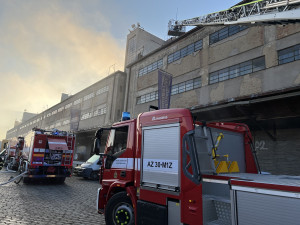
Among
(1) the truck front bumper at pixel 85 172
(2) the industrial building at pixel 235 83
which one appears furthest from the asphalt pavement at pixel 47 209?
(2) the industrial building at pixel 235 83

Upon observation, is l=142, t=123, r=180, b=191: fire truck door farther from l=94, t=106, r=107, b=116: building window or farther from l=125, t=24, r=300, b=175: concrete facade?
l=94, t=106, r=107, b=116: building window

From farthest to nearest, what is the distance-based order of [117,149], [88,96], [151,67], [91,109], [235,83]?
[88,96] → [91,109] → [151,67] → [235,83] → [117,149]

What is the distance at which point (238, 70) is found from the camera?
17.6 metres

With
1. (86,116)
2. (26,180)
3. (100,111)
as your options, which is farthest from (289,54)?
(86,116)

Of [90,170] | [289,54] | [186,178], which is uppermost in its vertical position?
[289,54]

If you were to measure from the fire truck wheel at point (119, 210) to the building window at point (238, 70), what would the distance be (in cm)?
1491

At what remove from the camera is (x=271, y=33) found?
15.8m

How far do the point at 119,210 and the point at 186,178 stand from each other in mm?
2244

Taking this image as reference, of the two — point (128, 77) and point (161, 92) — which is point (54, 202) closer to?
point (161, 92)

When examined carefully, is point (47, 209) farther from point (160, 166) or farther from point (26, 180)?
point (26, 180)

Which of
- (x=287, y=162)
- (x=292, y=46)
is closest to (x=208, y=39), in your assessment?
(x=292, y=46)

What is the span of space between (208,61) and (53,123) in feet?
161

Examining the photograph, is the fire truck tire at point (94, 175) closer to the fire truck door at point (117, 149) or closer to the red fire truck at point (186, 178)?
the red fire truck at point (186, 178)

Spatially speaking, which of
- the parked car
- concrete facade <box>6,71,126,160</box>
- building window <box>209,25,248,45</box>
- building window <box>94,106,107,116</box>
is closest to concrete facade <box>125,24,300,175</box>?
building window <box>209,25,248,45</box>
